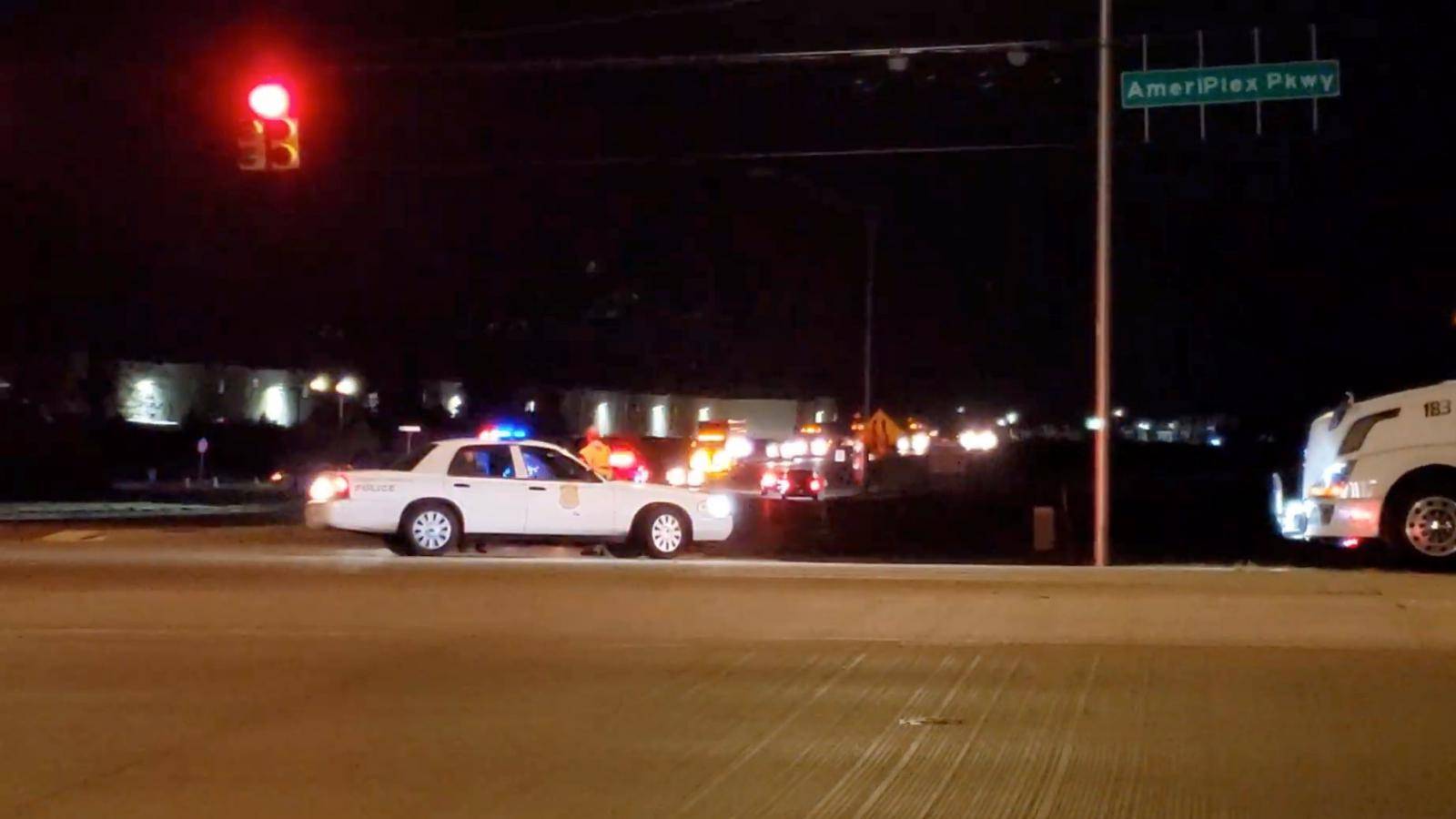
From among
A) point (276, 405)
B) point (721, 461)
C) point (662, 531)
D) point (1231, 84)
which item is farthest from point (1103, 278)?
point (276, 405)

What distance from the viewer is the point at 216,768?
930cm

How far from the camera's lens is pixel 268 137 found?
2025 cm

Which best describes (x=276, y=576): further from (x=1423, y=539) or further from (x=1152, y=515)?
(x=1152, y=515)

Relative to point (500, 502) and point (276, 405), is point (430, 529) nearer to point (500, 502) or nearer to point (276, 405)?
point (500, 502)

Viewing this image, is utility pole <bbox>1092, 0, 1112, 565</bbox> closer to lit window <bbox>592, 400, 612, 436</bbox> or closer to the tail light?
the tail light

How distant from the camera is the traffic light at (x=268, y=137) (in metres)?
20.0

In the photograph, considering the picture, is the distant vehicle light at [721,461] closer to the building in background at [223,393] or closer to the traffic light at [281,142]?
the building in background at [223,393]

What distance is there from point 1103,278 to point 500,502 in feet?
27.0

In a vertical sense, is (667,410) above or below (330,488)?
above

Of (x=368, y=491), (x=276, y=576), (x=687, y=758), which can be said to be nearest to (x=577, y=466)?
(x=368, y=491)

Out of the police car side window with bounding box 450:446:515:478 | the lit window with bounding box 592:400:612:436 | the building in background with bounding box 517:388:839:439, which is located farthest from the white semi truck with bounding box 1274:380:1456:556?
the lit window with bounding box 592:400:612:436

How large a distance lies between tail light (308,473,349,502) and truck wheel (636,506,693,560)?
368cm

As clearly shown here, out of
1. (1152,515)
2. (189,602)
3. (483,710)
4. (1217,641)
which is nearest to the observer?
(483,710)

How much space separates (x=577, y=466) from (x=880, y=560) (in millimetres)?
5854
